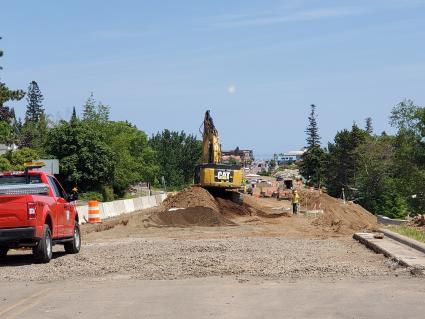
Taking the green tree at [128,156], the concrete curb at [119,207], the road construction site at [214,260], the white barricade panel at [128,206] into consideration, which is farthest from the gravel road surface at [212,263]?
the green tree at [128,156]

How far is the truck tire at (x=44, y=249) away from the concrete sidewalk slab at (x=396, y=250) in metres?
7.47

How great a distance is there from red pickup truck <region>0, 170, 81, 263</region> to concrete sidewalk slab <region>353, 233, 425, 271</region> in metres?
7.54

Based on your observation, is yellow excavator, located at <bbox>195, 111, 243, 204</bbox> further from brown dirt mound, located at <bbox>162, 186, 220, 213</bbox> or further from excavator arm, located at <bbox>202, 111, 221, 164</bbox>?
brown dirt mound, located at <bbox>162, 186, 220, 213</bbox>

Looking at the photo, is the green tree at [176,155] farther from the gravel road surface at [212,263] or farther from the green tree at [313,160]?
the gravel road surface at [212,263]

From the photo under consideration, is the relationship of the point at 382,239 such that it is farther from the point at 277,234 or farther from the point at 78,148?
the point at 78,148

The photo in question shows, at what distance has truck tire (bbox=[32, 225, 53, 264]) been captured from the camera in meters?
17.1

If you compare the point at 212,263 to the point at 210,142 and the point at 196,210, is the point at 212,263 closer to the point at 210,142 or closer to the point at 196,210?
the point at 196,210

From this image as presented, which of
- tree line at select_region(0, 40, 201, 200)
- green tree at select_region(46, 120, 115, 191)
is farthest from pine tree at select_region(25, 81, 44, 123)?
green tree at select_region(46, 120, 115, 191)

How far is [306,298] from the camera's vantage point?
36.3 feet

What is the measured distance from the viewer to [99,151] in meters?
75.5

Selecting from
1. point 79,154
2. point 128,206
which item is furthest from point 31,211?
point 79,154

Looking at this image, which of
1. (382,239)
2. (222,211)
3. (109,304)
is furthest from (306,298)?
(222,211)

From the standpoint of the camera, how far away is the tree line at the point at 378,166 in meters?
99.1

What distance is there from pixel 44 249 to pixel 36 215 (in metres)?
0.84
